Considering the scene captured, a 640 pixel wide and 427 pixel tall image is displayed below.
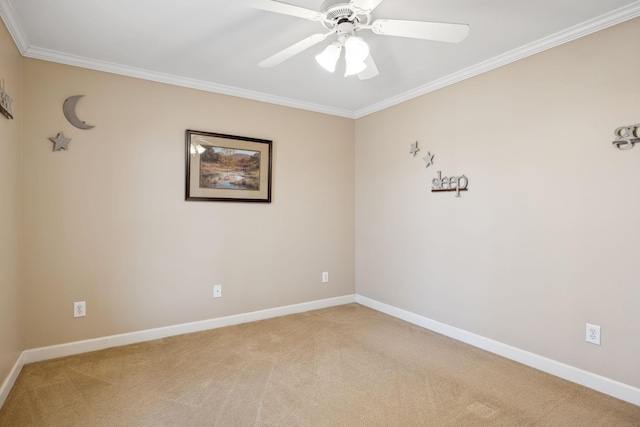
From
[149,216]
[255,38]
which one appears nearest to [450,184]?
[255,38]

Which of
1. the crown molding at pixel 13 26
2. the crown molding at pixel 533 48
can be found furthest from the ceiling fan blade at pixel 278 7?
the crown molding at pixel 533 48

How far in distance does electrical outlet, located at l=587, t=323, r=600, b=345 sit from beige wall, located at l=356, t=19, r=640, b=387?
0.04m

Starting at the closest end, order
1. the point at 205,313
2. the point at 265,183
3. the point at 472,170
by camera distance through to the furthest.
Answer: the point at 472,170, the point at 205,313, the point at 265,183

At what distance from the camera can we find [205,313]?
3361 mm

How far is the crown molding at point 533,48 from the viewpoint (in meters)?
2.13

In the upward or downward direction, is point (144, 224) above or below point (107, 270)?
above

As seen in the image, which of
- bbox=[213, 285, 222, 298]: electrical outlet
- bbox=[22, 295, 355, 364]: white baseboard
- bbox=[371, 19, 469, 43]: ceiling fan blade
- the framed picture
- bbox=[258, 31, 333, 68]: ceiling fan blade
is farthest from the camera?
bbox=[213, 285, 222, 298]: electrical outlet

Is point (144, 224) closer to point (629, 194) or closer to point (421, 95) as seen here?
point (421, 95)

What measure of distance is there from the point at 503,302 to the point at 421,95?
6.67ft

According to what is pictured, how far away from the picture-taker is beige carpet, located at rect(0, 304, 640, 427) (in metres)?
1.96

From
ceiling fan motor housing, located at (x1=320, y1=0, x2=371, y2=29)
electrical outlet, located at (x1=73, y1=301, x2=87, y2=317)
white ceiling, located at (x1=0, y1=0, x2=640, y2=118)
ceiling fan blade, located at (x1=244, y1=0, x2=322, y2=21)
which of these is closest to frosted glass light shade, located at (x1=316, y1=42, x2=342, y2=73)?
ceiling fan motor housing, located at (x1=320, y1=0, x2=371, y2=29)

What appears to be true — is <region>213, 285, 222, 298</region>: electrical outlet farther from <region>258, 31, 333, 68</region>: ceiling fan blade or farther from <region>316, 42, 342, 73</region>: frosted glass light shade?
<region>316, 42, 342, 73</region>: frosted glass light shade

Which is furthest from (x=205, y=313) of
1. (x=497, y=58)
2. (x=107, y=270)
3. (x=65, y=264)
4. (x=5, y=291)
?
(x=497, y=58)

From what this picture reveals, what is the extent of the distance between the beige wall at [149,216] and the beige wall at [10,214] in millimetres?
118
